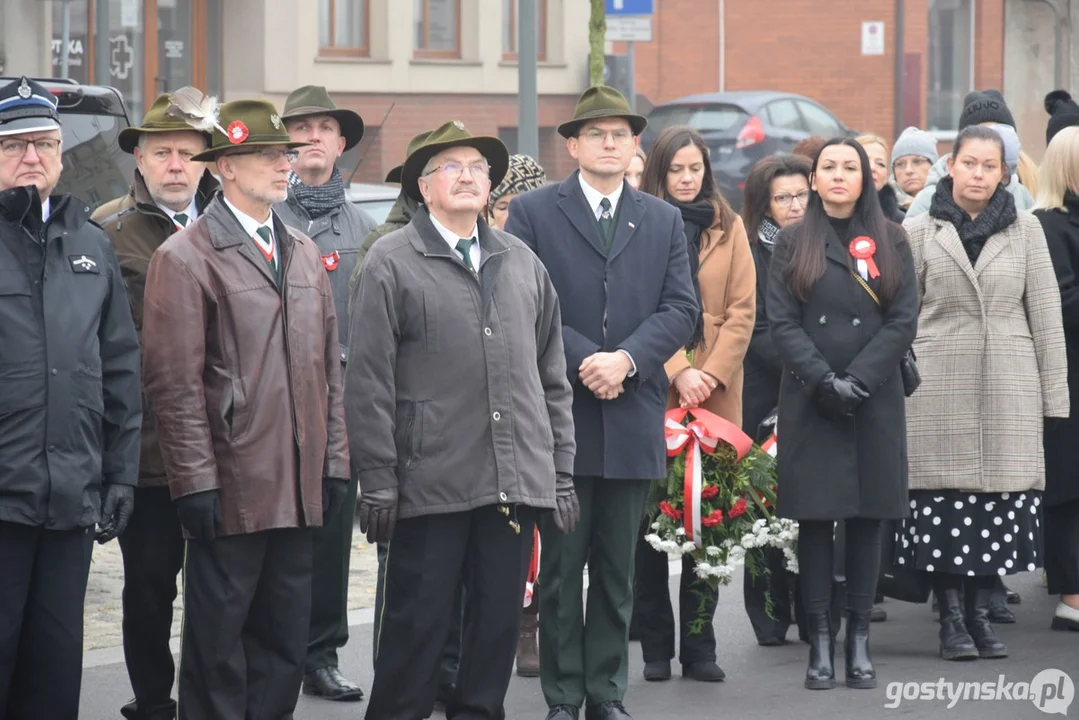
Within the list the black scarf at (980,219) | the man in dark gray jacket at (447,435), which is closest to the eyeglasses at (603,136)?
the man in dark gray jacket at (447,435)

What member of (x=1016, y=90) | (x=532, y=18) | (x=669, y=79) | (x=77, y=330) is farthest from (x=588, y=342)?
(x=1016, y=90)

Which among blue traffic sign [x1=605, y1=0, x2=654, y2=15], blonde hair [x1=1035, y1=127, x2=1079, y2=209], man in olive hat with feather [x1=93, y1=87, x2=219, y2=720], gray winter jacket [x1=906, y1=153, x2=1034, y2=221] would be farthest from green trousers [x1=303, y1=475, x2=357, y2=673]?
blue traffic sign [x1=605, y1=0, x2=654, y2=15]

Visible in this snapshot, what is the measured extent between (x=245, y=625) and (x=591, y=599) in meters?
1.46

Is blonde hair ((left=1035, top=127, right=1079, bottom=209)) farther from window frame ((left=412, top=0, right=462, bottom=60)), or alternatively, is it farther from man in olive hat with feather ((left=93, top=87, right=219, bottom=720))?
window frame ((left=412, top=0, right=462, bottom=60))

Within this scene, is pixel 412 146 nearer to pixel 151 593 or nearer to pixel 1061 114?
pixel 151 593

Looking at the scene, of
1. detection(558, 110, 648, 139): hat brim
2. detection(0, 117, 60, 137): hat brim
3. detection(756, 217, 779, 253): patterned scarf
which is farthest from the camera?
detection(756, 217, 779, 253): patterned scarf

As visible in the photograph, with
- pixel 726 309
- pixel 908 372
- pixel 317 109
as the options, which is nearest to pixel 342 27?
pixel 317 109

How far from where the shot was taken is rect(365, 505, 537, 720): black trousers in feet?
20.1

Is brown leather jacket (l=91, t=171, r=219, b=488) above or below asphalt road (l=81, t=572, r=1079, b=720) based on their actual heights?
above

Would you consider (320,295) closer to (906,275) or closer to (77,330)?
(77,330)

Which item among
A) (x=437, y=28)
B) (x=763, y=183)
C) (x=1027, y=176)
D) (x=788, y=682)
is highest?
(x=437, y=28)

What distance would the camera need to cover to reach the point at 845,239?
761cm

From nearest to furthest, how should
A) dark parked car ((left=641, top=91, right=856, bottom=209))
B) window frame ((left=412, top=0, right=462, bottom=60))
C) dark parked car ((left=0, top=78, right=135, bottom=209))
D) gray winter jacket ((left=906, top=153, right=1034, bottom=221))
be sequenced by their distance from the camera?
dark parked car ((left=0, top=78, right=135, bottom=209)) < gray winter jacket ((left=906, top=153, right=1034, bottom=221)) < dark parked car ((left=641, top=91, right=856, bottom=209)) < window frame ((left=412, top=0, right=462, bottom=60))

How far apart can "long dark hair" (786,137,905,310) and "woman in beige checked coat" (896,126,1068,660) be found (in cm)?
57
